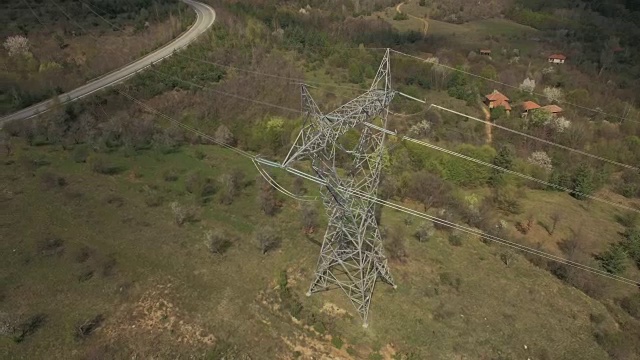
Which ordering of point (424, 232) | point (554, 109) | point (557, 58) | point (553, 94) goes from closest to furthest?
point (424, 232) < point (554, 109) < point (553, 94) < point (557, 58)

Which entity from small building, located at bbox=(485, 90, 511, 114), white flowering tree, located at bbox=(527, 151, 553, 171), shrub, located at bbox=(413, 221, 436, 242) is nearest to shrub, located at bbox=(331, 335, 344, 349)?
shrub, located at bbox=(413, 221, 436, 242)

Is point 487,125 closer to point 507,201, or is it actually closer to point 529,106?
point 529,106

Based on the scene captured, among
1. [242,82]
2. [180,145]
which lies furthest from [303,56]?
[180,145]

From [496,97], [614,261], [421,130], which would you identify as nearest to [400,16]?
[496,97]

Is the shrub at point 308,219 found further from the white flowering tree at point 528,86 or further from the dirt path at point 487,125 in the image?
the white flowering tree at point 528,86

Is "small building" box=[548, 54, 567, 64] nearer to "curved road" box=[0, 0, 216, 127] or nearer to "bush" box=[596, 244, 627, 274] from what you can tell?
"bush" box=[596, 244, 627, 274]

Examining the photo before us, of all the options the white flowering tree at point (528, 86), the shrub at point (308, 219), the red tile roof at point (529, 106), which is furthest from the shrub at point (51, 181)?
the white flowering tree at point (528, 86)
